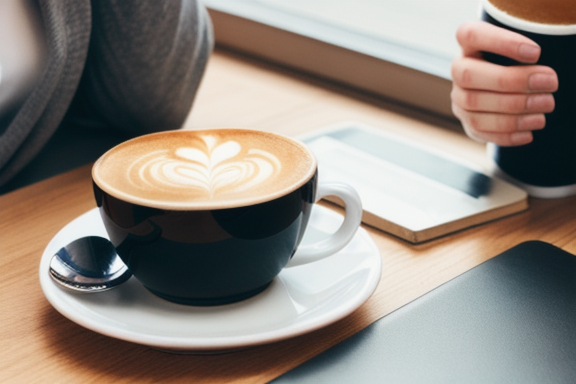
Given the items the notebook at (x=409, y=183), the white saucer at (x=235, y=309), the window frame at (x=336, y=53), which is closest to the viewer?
the white saucer at (x=235, y=309)

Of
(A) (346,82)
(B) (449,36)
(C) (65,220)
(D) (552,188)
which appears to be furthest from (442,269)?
(B) (449,36)

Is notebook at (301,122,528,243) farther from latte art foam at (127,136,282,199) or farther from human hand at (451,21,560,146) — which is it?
latte art foam at (127,136,282,199)

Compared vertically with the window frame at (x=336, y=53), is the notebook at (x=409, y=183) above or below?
below

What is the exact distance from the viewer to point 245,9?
3.34 ft

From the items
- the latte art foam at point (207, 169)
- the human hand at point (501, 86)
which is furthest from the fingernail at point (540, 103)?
the latte art foam at point (207, 169)

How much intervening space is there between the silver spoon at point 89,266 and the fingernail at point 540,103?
0.38 metres

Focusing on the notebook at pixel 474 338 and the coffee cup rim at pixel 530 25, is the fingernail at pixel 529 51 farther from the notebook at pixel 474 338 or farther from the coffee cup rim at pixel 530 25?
the notebook at pixel 474 338

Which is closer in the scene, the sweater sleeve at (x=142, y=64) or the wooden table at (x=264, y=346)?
the wooden table at (x=264, y=346)

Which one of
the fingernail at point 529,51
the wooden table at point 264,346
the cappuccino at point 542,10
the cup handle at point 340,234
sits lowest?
the wooden table at point 264,346

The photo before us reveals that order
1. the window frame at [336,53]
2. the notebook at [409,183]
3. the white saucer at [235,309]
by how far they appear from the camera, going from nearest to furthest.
Result: the white saucer at [235,309] → the notebook at [409,183] → the window frame at [336,53]

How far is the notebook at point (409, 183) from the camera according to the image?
57cm

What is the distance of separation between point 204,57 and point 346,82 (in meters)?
0.24

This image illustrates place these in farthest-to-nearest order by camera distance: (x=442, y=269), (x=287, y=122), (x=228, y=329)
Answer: (x=287, y=122)
(x=442, y=269)
(x=228, y=329)

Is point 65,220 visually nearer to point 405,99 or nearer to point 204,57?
point 204,57
